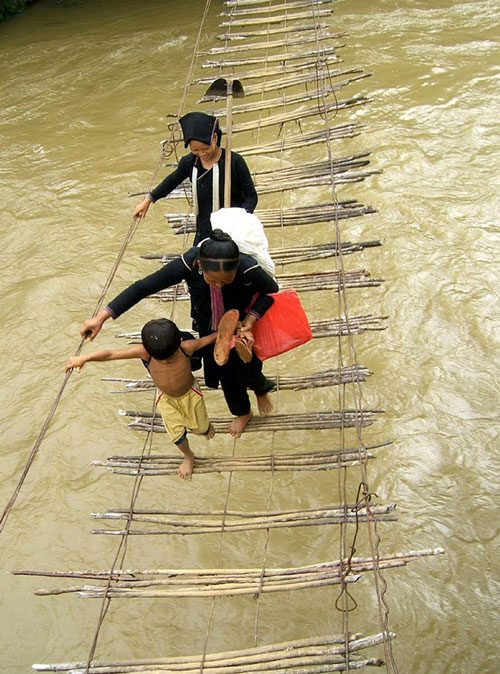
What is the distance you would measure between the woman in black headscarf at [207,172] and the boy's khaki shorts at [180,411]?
1.78 feet

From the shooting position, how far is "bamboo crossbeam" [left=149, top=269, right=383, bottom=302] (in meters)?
2.62

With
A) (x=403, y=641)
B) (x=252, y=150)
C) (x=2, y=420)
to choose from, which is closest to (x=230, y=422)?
(x=403, y=641)

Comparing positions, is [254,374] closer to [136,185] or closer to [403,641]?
[403,641]

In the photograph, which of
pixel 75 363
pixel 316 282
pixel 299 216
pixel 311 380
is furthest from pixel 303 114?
pixel 75 363

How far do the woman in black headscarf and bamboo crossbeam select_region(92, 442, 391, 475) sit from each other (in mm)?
742

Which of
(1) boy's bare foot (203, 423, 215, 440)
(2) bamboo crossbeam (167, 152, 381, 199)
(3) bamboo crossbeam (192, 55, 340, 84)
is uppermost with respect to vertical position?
(3) bamboo crossbeam (192, 55, 340, 84)

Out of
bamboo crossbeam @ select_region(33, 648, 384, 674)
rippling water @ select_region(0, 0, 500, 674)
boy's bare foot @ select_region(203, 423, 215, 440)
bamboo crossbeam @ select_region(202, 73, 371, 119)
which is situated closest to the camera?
bamboo crossbeam @ select_region(33, 648, 384, 674)

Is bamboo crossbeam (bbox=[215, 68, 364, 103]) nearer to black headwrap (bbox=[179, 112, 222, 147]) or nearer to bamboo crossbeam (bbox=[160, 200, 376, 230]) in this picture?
bamboo crossbeam (bbox=[160, 200, 376, 230])

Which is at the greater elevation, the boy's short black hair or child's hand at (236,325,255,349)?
the boy's short black hair

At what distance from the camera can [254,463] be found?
203cm

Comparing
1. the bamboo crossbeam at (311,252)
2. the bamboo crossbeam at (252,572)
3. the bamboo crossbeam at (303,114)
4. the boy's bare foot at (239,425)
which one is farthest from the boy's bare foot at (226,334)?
the bamboo crossbeam at (303,114)

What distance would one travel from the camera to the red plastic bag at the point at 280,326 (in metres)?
1.86

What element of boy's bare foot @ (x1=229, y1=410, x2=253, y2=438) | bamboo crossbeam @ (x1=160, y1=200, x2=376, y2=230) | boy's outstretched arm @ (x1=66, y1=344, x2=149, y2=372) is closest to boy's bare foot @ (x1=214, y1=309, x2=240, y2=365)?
boy's outstretched arm @ (x1=66, y1=344, x2=149, y2=372)

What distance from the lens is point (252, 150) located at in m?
3.42
